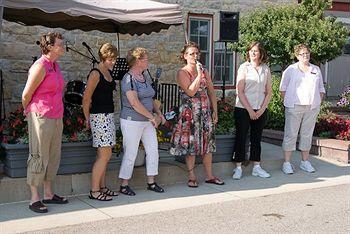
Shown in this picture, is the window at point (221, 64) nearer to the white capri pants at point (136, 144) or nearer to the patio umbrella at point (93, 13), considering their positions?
the patio umbrella at point (93, 13)

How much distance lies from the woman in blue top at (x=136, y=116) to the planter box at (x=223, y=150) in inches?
45.7

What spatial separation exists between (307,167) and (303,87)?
50.0 inches

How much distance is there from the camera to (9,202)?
19.0ft

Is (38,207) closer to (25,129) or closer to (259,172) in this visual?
(25,129)

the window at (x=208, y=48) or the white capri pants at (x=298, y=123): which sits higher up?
the window at (x=208, y=48)

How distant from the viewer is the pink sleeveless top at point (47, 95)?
532 cm

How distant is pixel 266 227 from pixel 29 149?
263cm

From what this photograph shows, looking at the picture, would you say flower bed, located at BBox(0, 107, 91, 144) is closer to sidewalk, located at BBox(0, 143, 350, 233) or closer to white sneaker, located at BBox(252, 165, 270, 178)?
sidewalk, located at BBox(0, 143, 350, 233)

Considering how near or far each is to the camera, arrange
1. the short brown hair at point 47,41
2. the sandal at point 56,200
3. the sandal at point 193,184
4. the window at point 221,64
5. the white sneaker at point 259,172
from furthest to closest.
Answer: the window at point 221,64
the white sneaker at point 259,172
the sandal at point 193,184
the sandal at point 56,200
the short brown hair at point 47,41

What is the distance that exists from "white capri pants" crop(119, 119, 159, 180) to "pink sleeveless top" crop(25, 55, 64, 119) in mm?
951

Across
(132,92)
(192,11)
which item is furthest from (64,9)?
(192,11)

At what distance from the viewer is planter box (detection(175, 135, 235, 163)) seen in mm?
7310

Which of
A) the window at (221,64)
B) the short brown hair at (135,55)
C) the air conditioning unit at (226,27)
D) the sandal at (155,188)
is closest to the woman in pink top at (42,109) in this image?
the short brown hair at (135,55)

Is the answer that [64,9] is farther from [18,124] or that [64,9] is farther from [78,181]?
[78,181]
